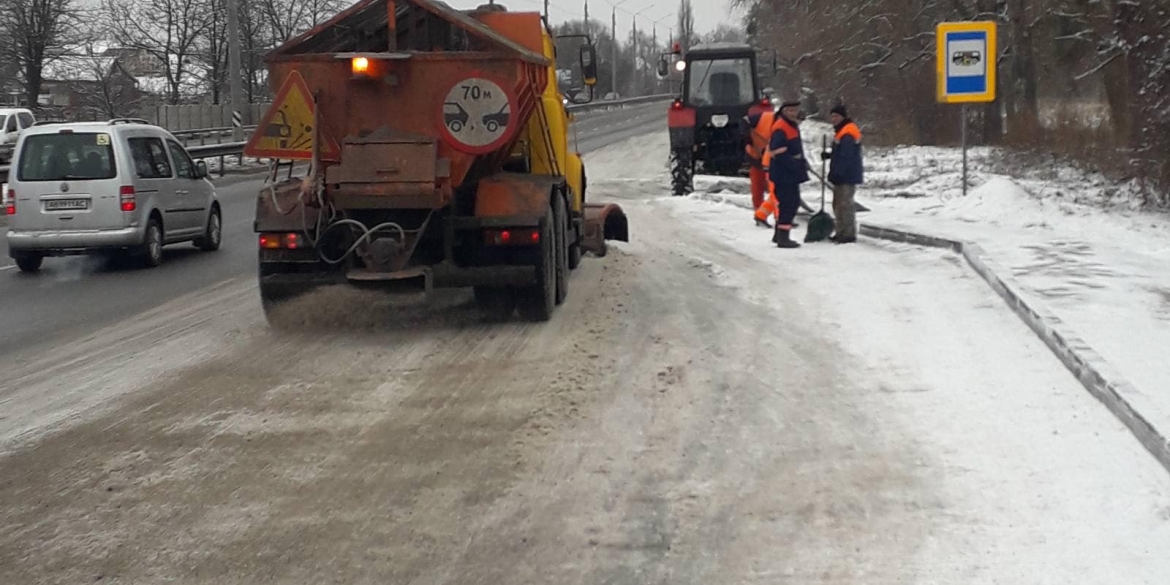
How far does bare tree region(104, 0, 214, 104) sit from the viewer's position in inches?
2157

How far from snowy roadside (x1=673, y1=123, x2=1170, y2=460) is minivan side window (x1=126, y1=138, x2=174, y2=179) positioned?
834 cm

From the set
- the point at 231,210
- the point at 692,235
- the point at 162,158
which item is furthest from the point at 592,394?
the point at 231,210

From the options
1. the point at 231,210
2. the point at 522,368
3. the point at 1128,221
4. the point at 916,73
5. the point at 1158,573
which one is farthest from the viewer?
the point at 916,73

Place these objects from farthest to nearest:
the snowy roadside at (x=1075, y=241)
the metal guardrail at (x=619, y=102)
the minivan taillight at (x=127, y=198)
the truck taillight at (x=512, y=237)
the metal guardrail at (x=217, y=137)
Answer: the metal guardrail at (x=619, y=102)
the metal guardrail at (x=217, y=137)
the minivan taillight at (x=127, y=198)
the truck taillight at (x=512, y=237)
the snowy roadside at (x=1075, y=241)

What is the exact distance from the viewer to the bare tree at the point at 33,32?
48812 mm

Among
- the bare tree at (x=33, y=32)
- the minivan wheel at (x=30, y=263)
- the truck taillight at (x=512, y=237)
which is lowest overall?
the minivan wheel at (x=30, y=263)

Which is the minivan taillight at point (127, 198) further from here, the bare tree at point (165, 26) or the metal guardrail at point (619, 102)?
the metal guardrail at point (619, 102)

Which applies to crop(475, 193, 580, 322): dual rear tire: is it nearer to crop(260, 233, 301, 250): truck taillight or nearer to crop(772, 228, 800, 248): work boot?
crop(260, 233, 301, 250): truck taillight

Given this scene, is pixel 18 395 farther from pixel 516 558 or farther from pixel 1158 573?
pixel 1158 573

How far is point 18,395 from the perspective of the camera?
8305 mm

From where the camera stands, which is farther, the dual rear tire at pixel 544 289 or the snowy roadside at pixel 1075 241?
the dual rear tire at pixel 544 289

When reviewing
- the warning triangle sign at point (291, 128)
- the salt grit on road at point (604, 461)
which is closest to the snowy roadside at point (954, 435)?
the salt grit on road at point (604, 461)

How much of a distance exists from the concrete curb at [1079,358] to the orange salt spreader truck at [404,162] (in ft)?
11.7

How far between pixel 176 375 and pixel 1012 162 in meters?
16.0
